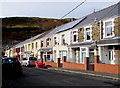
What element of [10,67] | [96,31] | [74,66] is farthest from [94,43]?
[10,67]

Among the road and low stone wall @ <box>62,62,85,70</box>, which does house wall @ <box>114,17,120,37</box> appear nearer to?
low stone wall @ <box>62,62,85,70</box>

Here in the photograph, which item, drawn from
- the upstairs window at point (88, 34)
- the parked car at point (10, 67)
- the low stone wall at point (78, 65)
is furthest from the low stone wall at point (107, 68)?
the parked car at point (10, 67)

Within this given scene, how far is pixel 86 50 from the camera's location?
23.6 metres

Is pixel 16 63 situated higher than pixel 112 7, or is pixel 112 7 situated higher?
pixel 112 7

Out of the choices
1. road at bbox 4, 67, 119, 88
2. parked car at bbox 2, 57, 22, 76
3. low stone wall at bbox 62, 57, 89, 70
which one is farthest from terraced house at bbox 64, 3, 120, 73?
parked car at bbox 2, 57, 22, 76

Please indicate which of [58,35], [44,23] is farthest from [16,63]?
[44,23]

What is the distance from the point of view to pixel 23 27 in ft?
429

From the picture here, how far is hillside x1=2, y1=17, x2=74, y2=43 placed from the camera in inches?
4584

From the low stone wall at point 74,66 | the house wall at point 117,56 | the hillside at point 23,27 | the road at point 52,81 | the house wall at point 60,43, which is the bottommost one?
the road at point 52,81

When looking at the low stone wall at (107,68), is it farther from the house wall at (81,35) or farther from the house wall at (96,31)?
the house wall at (81,35)

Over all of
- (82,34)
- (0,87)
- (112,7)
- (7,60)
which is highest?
(112,7)

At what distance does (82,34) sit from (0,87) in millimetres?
16634

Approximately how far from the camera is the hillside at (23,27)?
116m

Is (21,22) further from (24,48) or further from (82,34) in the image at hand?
(82,34)
